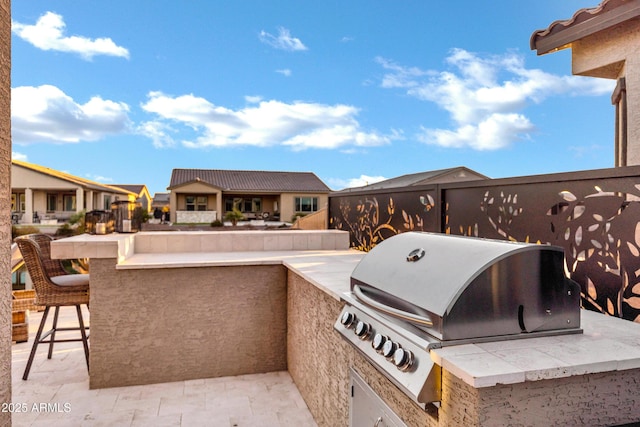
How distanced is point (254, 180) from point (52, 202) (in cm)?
1164

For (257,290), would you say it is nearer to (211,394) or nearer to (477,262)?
(211,394)

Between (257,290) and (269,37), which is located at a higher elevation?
(269,37)

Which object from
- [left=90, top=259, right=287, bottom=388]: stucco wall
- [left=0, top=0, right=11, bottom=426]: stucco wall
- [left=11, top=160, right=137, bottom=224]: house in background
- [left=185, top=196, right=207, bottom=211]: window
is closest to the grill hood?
[left=0, top=0, right=11, bottom=426]: stucco wall

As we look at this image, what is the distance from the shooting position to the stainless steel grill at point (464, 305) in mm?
1425

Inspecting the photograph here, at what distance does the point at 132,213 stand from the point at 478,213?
4.13m

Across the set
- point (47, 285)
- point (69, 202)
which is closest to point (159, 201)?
point (69, 202)

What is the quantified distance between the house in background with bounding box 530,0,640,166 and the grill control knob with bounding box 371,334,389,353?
3539 millimetres

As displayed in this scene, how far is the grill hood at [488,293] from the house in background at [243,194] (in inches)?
871

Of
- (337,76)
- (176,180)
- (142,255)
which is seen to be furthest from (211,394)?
(176,180)

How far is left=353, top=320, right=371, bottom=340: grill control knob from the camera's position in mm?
1874

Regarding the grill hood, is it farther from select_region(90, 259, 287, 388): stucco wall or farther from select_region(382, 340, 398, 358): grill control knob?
select_region(90, 259, 287, 388): stucco wall

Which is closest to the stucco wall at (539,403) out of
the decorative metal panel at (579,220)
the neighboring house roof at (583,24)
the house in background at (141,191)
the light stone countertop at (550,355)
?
the light stone countertop at (550,355)

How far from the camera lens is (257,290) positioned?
4.17m

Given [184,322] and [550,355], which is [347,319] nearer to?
[550,355]
